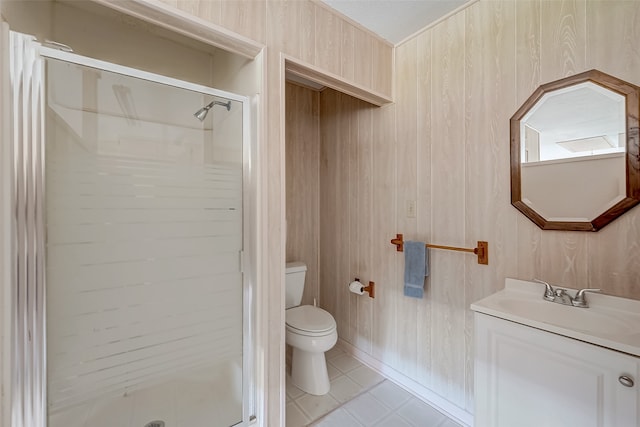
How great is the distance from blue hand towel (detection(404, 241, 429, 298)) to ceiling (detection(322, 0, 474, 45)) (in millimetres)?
1449

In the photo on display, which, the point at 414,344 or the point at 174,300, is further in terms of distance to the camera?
the point at 414,344

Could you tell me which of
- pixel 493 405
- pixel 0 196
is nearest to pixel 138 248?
pixel 0 196

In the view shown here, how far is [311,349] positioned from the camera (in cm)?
178

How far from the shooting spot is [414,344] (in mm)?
1865

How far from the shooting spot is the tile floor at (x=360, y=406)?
5.21 ft

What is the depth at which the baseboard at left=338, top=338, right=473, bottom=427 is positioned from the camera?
1.59 m

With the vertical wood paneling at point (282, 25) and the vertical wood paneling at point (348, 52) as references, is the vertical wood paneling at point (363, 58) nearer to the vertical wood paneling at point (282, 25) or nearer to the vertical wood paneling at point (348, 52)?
the vertical wood paneling at point (348, 52)

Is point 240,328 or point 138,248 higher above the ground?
point 138,248

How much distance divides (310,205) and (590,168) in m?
1.94

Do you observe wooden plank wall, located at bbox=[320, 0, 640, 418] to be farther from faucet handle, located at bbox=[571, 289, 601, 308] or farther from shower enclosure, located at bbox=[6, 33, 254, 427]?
shower enclosure, located at bbox=[6, 33, 254, 427]

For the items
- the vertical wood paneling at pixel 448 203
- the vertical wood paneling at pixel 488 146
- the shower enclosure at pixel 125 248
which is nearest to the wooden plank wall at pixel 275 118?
the shower enclosure at pixel 125 248

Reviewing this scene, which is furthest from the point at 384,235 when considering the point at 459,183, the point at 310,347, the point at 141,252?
the point at 141,252

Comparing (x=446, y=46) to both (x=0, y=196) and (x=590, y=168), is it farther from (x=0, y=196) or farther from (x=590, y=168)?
(x=0, y=196)

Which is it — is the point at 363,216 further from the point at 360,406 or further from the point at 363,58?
the point at 360,406
